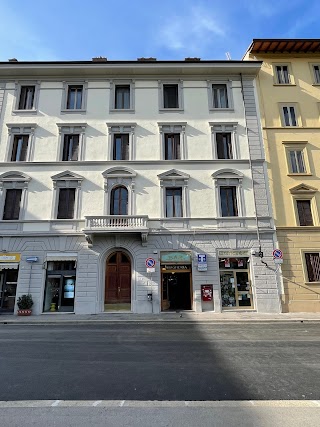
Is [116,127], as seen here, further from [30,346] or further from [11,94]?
[30,346]

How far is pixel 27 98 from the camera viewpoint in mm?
19422

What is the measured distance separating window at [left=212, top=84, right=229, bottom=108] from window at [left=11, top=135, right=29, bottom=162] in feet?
43.0

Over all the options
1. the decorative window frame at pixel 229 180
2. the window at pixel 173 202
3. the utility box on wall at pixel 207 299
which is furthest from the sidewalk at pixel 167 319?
the decorative window frame at pixel 229 180

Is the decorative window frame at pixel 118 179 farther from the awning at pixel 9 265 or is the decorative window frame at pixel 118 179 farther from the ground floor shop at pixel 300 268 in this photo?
the ground floor shop at pixel 300 268

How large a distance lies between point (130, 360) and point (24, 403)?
2860 mm

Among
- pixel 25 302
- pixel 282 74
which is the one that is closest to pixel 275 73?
pixel 282 74

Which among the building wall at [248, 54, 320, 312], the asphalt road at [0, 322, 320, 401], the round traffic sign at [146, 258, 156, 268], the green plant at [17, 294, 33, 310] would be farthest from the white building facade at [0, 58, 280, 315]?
the asphalt road at [0, 322, 320, 401]

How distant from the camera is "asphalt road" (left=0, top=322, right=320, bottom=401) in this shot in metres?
4.81

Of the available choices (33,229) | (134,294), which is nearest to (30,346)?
(134,294)

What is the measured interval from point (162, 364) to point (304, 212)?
14.6 m

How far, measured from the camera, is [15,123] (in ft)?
60.7

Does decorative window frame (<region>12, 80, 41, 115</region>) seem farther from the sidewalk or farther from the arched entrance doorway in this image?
the sidewalk

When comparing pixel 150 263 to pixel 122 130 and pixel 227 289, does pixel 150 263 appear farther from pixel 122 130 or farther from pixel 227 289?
pixel 122 130

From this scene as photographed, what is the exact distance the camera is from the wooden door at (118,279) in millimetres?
16062
